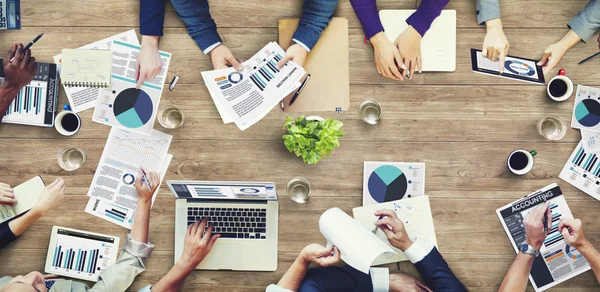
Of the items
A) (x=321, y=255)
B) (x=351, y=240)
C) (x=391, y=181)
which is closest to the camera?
(x=351, y=240)

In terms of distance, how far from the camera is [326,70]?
2133 mm

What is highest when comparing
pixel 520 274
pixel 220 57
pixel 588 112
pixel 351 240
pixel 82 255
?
pixel 588 112

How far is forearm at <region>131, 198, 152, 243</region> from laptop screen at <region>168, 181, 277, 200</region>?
15cm

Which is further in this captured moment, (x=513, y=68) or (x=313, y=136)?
(x=513, y=68)

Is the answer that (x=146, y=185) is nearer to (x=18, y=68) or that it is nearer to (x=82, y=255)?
(x=82, y=255)

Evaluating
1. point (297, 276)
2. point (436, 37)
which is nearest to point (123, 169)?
point (297, 276)

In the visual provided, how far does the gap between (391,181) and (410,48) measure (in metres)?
0.59

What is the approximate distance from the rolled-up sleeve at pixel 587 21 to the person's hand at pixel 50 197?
7.72 ft

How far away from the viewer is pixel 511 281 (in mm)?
2045

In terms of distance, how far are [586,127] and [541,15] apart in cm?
53

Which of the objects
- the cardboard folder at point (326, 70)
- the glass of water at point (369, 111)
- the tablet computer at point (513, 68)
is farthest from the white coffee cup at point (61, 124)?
the tablet computer at point (513, 68)

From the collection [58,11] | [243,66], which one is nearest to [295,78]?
[243,66]

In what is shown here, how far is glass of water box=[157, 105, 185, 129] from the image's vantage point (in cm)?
210

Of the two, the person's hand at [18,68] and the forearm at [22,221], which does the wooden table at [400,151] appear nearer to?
the forearm at [22,221]
